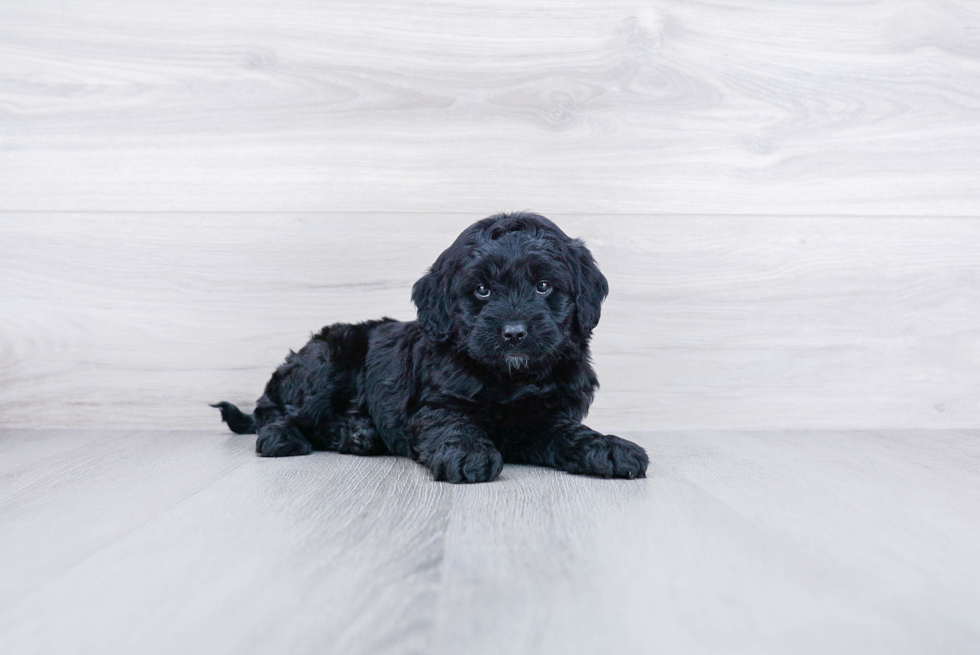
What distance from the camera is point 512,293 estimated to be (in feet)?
5.49

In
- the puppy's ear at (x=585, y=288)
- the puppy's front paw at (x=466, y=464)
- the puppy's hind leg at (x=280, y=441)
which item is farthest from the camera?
the puppy's hind leg at (x=280, y=441)

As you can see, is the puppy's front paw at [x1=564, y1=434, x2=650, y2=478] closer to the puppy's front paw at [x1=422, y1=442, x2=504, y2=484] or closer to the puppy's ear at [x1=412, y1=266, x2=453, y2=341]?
the puppy's front paw at [x1=422, y1=442, x2=504, y2=484]

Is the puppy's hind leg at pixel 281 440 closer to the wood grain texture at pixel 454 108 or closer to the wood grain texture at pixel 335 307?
the wood grain texture at pixel 335 307

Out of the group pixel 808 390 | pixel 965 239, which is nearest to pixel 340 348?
pixel 808 390

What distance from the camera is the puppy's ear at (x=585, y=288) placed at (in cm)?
175

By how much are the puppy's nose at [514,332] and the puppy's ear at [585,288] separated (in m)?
0.20

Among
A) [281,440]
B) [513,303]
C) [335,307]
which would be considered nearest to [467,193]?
[335,307]

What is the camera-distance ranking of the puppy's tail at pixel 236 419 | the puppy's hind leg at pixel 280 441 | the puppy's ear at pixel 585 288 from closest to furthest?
the puppy's ear at pixel 585 288 < the puppy's hind leg at pixel 280 441 < the puppy's tail at pixel 236 419

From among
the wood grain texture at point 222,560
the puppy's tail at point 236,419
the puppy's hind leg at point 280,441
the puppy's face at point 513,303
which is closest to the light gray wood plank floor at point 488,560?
the wood grain texture at point 222,560

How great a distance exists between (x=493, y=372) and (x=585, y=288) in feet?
0.97

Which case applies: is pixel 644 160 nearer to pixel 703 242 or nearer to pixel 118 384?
pixel 703 242

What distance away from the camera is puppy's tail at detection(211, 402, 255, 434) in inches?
86.8

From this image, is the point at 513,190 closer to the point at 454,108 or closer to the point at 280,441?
the point at 454,108

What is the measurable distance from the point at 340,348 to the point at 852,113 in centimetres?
185
